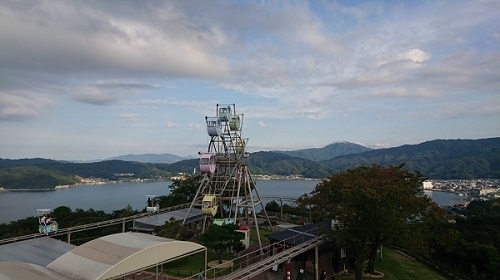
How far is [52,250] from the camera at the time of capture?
19109mm

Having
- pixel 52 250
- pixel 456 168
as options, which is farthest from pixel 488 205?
pixel 456 168

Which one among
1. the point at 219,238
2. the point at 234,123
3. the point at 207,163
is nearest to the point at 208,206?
the point at 207,163

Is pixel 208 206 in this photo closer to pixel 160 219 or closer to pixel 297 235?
pixel 160 219

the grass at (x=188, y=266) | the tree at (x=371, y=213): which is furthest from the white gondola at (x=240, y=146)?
the tree at (x=371, y=213)

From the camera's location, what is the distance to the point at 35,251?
61.3 ft

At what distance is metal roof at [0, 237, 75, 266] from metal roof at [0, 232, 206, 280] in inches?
201

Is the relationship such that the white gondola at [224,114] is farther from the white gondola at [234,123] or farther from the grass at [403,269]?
the grass at [403,269]

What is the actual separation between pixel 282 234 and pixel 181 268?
649 centimetres

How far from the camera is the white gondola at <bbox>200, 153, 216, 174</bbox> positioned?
29.4 metres

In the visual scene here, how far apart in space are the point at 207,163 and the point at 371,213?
14.7 m

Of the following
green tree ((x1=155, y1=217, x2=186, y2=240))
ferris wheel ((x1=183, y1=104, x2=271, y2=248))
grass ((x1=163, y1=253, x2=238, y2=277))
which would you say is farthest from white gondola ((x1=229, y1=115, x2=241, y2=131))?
grass ((x1=163, y1=253, x2=238, y2=277))

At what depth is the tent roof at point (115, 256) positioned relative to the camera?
11.8 metres

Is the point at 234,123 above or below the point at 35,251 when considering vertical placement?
above

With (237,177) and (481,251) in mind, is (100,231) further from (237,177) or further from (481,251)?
(481,251)
